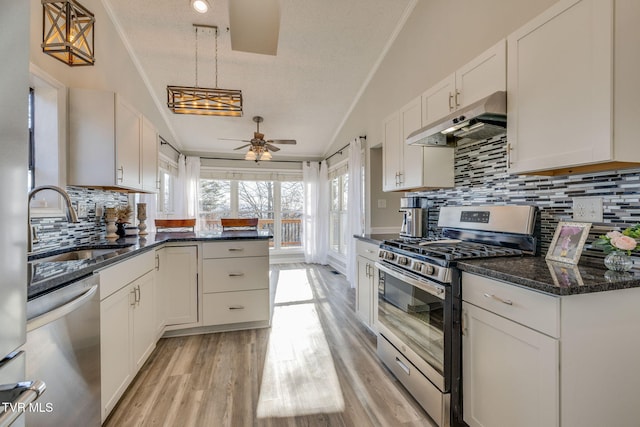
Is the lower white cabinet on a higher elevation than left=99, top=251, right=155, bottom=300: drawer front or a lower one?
lower

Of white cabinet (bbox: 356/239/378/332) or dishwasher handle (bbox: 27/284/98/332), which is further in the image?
white cabinet (bbox: 356/239/378/332)

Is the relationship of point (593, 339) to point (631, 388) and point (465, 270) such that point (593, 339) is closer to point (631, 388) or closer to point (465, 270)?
point (631, 388)

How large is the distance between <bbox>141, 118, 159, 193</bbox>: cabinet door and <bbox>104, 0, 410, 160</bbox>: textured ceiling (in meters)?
1.00

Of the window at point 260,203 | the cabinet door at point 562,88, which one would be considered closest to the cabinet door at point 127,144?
the cabinet door at point 562,88

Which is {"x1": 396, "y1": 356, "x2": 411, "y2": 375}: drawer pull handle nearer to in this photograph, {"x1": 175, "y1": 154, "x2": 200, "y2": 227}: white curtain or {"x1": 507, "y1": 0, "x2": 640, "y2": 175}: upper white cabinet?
{"x1": 507, "y1": 0, "x2": 640, "y2": 175}: upper white cabinet

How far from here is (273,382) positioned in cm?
193

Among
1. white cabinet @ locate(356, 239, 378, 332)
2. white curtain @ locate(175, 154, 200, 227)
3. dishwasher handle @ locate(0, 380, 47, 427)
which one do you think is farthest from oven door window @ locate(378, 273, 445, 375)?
white curtain @ locate(175, 154, 200, 227)

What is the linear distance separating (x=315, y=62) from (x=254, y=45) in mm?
1171

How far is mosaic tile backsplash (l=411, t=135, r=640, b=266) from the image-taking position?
4.24 ft

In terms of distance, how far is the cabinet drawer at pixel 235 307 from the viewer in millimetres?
2646

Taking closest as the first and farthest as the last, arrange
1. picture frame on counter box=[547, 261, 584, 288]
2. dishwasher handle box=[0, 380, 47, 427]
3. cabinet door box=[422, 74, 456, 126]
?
dishwasher handle box=[0, 380, 47, 427] < picture frame on counter box=[547, 261, 584, 288] < cabinet door box=[422, 74, 456, 126]

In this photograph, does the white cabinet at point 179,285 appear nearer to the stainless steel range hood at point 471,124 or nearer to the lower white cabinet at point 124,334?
the lower white cabinet at point 124,334

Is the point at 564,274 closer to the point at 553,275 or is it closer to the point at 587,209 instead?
the point at 553,275

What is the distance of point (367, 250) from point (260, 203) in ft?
13.4
